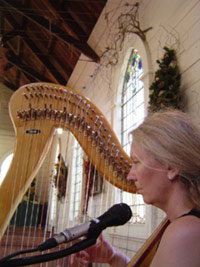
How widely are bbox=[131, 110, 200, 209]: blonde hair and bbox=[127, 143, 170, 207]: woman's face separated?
2 cm

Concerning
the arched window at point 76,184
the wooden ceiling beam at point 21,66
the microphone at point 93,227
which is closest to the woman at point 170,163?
the microphone at point 93,227

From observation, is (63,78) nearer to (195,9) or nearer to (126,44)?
(126,44)

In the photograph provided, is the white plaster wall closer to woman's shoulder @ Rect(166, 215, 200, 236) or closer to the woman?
the woman

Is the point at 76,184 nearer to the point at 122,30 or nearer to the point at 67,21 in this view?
the point at 67,21

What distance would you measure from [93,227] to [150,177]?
0.27 metres

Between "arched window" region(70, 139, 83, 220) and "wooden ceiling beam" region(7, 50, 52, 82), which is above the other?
"wooden ceiling beam" region(7, 50, 52, 82)

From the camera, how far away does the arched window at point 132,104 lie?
12.9 ft

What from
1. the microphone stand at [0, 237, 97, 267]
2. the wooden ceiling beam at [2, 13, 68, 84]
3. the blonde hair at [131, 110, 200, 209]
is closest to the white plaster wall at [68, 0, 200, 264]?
the blonde hair at [131, 110, 200, 209]

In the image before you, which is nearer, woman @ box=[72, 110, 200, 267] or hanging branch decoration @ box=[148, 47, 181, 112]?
woman @ box=[72, 110, 200, 267]

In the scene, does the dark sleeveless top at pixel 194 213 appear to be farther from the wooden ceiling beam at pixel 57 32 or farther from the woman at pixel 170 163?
the wooden ceiling beam at pixel 57 32

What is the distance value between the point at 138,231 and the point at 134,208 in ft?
1.31

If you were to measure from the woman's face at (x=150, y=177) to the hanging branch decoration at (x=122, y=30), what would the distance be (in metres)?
3.08

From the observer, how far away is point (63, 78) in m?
8.59

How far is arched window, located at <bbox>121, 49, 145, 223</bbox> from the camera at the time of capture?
3.92 meters
